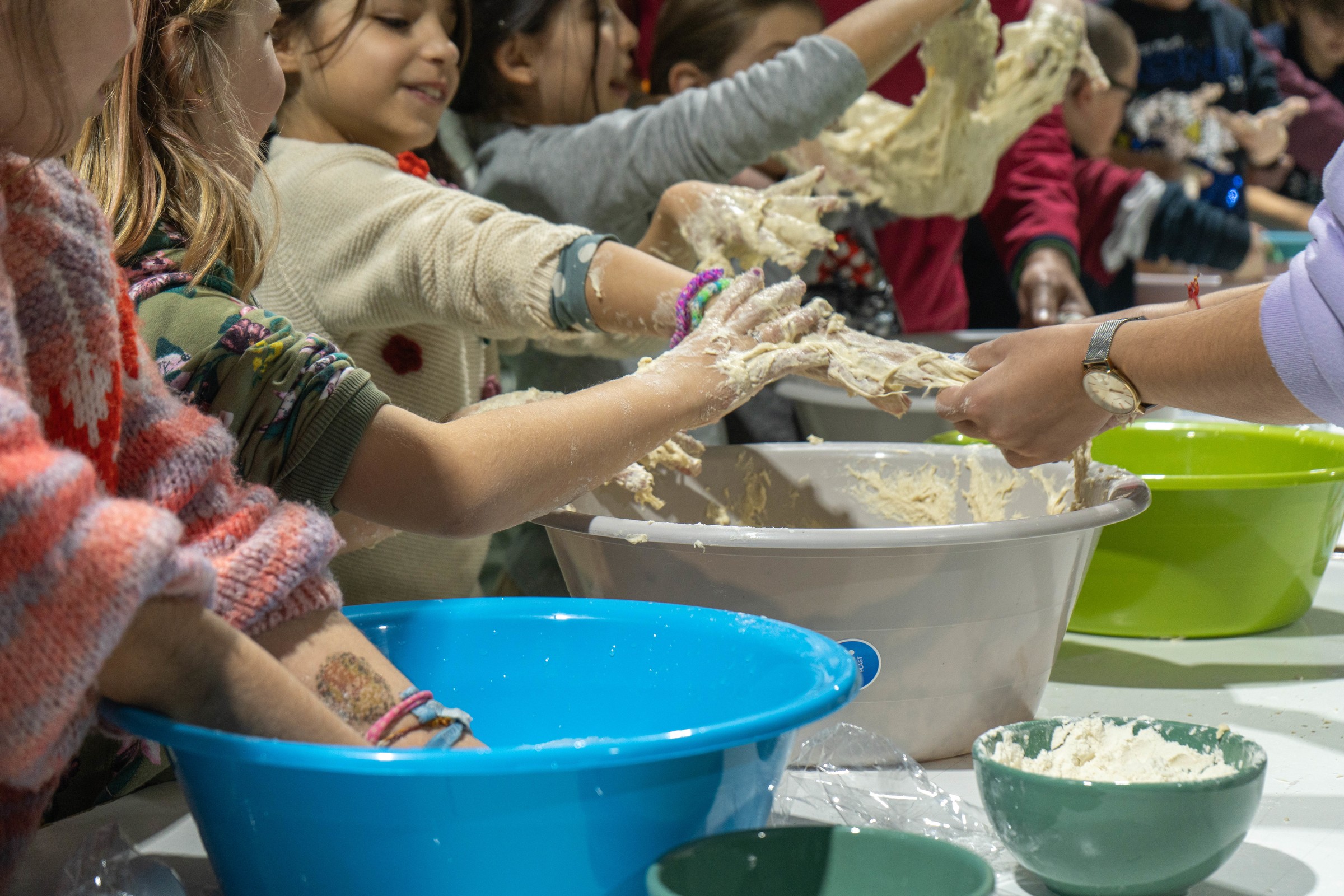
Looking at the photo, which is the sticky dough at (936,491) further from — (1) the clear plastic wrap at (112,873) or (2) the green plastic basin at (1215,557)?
(1) the clear plastic wrap at (112,873)

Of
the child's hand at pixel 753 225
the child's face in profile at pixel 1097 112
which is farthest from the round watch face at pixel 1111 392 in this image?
the child's face in profile at pixel 1097 112

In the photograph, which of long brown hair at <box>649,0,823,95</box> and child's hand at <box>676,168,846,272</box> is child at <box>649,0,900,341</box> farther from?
child's hand at <box>676,168,846,272</box>

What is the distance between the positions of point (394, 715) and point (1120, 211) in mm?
2840

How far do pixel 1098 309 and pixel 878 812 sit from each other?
2.84 meters

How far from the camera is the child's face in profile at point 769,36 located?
2.00 meters

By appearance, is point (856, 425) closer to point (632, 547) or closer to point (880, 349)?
point (880, 349)

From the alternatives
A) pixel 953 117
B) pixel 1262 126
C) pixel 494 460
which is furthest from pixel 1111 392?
pixel 1262 126

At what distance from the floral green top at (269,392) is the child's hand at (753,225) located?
0.71m

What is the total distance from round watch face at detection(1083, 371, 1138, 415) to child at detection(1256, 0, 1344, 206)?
12.6ft

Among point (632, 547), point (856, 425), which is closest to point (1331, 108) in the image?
point (856, 425)

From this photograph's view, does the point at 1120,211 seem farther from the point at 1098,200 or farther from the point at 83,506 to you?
the point at 83,506

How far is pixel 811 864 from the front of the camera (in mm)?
584

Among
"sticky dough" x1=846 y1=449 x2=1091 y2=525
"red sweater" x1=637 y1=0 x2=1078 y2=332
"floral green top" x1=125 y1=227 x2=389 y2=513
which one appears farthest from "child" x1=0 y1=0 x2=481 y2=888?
"red sweater" x1=637 y1=0 x2=1078 y2=332

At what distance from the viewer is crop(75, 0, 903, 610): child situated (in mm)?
782
